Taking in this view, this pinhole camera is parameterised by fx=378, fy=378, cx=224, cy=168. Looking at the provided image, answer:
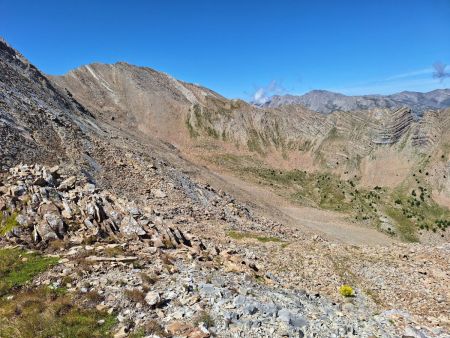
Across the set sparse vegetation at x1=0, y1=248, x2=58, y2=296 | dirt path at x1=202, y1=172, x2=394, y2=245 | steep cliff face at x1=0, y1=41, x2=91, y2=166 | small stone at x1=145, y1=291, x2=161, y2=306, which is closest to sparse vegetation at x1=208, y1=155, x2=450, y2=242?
dirt path at x1=202, y1=172, x2=394, y2=245

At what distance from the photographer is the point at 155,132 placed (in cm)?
9788

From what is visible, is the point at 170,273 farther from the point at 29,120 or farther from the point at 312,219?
the point at 312,219

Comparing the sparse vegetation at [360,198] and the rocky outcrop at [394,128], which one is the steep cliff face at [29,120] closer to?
the sparse vegetation at [360,198]

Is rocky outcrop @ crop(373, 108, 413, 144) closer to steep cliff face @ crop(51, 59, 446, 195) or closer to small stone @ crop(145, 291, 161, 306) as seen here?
steep cliff face @ crop(51, 59, 446, 195)

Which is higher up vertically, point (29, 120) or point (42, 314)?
point (29, 120)

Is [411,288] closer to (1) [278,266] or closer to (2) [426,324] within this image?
(2) [426,324]

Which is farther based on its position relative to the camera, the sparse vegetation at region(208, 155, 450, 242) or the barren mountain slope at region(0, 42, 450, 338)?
the sparse vegetation at region(208, 155, 450, 242)

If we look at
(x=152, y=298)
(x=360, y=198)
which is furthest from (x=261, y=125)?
(x=152, y=298)

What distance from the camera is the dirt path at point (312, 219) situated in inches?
1806

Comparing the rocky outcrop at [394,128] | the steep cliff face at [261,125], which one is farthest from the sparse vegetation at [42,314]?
the rocky outcrop at [394,128]

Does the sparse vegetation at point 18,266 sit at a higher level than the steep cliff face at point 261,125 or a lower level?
lower

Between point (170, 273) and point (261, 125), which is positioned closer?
point (170, 273)

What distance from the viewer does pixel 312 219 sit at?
54.8 meters

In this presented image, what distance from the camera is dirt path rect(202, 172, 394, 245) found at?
45.9 metres
